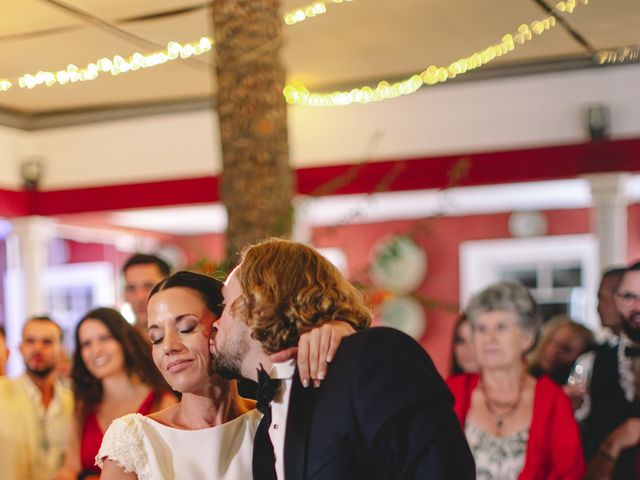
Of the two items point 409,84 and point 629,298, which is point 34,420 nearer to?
point 629,298

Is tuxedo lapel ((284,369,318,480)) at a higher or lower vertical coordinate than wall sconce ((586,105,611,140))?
lower

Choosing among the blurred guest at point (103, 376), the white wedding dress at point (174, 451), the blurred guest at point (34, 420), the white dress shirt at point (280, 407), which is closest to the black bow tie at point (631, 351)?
the blurred guest at point (103, 376)

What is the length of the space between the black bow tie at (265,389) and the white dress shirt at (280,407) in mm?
11

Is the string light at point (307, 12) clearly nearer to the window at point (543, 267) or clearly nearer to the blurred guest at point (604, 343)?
the blurred guest at point (604, 343)

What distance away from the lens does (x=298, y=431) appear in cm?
174

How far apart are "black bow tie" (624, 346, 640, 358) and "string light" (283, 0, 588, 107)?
9.22ft

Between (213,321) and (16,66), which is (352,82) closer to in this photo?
(16,66)

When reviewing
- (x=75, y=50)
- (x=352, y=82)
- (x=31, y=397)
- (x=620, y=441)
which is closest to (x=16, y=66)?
(x=75, y=50)

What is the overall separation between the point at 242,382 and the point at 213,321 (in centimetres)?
16

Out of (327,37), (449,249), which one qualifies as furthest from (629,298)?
(449,249)

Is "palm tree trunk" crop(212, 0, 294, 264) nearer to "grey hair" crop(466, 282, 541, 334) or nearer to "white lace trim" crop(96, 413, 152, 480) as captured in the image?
"grey hair" crop(466, 282, 541, 334)

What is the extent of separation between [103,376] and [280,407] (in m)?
2.00

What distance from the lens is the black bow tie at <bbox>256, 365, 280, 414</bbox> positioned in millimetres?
1803

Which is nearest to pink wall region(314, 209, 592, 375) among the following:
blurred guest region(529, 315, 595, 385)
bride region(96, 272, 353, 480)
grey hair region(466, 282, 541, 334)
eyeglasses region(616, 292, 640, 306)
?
blurred guest region(529, 315, 595, 385)
